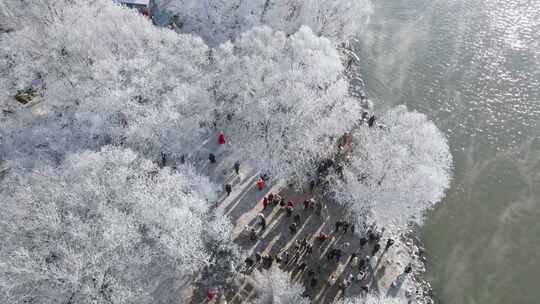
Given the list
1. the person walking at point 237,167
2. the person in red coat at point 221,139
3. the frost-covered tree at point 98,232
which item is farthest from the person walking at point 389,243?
the person in red coat at point 221,139

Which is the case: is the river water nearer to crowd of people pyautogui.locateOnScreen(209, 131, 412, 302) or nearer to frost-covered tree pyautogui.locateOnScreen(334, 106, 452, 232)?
frost-covered tree pyautogui.locateOnScreen(334, 106, 452, 232)

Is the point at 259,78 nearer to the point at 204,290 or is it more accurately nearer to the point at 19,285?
→ the point at 204,290

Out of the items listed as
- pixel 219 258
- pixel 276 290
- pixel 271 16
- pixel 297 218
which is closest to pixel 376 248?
pixel 297 218

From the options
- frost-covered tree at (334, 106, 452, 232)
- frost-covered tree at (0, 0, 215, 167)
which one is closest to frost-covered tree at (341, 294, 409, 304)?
frost-covered tree at (334, 106, 452, 232)

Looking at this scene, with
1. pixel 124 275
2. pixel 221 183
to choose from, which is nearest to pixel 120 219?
pixel 124 275

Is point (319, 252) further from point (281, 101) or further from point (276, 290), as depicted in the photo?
point (281, 101)

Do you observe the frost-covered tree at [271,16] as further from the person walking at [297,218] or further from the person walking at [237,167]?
the person walking at [297,218]
